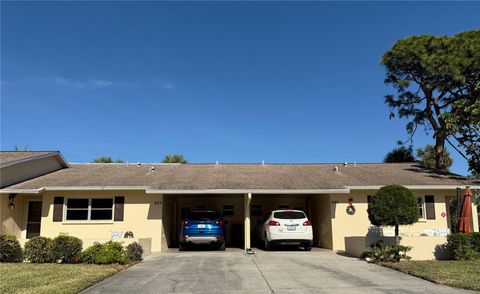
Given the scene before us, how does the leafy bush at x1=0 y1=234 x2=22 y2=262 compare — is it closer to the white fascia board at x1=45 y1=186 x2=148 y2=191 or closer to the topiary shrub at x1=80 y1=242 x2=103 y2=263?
the topiary shrub at x1=80 y1=242 x2=103 y2=263

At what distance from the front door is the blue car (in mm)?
6891

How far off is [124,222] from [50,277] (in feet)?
23.9

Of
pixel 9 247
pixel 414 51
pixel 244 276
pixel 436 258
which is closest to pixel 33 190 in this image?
pixel 9 247

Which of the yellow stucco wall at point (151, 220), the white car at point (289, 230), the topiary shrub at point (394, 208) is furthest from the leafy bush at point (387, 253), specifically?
the yellow stucco wall at point (151, 220)

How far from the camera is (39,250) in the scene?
1302 centimetres

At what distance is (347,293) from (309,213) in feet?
41.6

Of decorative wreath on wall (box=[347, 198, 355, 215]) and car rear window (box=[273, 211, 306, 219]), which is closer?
car rear window (box=[273, 211, 306, 219])

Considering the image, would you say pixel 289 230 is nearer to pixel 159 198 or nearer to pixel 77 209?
pixel 159 198

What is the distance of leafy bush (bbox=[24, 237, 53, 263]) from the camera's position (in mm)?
12969

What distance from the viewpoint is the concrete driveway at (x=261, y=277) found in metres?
8.28

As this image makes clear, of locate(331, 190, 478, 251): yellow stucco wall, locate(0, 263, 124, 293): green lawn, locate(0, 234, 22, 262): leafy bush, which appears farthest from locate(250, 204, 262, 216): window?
locate(0, 234, 22, 262): leafy bush

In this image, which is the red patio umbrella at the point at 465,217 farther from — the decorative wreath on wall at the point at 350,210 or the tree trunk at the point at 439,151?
the tree trunk at the point at 439,151

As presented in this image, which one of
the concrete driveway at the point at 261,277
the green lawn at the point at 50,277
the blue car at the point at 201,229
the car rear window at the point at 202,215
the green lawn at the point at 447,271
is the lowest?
the green lawn at the point at 50,277

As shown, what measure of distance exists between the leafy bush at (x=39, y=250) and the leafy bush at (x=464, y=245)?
12762mm
